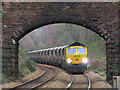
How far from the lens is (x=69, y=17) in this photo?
46.5ft

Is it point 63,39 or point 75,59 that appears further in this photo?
point 63,39

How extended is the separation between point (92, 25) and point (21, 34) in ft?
14.5

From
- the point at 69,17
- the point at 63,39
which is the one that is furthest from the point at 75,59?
the point at 63,39

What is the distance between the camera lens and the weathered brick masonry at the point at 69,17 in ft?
46.1

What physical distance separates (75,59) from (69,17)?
18.8 feet

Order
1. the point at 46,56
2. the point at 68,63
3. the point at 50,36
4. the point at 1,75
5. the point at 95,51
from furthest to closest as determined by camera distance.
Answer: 1. the point at 50,36
2. the point at 95,51
3. the point at 46,56
4. the point at 68,63
5. the point at 1,75

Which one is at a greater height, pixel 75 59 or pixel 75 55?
pixel 75 55

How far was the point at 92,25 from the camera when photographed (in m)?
14.1

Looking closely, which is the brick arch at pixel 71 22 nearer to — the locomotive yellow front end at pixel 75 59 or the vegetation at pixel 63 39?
the locomotive yellow front end at pixel 75 59

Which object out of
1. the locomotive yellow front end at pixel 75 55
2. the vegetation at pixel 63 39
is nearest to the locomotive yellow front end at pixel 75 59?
the locomotive yellow front end at pixel 75 55

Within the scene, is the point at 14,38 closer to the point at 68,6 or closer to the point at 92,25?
the point at 68,6

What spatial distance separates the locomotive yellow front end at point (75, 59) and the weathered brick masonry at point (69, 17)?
520 cm

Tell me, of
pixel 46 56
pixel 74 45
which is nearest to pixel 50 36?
pixel 46 56

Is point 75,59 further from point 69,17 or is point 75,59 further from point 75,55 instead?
point 69,17
